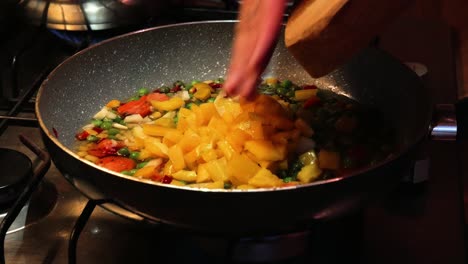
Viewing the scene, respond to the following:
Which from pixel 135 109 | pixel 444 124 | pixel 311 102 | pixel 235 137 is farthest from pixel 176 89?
pixel 444 124

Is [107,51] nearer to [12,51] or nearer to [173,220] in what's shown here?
[12,51]

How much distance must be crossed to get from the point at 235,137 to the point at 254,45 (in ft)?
0.72

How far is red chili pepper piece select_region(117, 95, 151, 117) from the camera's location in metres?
1.41

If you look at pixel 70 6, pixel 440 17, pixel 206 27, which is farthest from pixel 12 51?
pixel 440 17

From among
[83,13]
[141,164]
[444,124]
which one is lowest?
[141,164]

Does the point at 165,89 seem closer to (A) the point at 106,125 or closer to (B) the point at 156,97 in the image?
(B) the point at 156,97

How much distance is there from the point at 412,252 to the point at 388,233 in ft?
0.20

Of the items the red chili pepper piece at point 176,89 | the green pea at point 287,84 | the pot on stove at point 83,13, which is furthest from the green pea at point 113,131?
the green pea at point 287,84

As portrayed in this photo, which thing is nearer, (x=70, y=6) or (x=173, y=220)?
(x=173, y=220)

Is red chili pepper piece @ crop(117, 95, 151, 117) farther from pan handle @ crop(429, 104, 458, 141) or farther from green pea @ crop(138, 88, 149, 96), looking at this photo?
pan handle @ crop(429, 104, 458, 141)

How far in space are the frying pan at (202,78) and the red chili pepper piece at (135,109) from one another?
0.07 metres

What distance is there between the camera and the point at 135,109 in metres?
1.41

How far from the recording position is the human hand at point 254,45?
871 mm

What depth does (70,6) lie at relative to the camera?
150 centimetres
